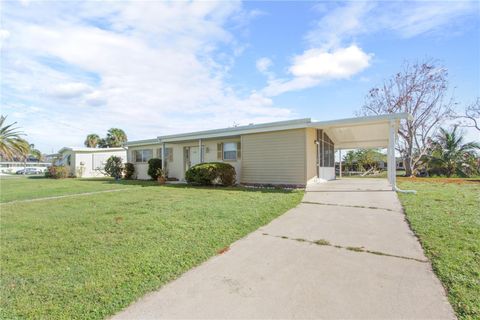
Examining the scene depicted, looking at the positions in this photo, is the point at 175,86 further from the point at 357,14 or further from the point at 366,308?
the point at 366,308

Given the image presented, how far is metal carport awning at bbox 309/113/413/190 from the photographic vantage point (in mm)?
9422

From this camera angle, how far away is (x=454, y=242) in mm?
4133

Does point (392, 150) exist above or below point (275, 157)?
above

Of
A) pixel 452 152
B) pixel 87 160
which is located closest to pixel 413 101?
pixel 452 152

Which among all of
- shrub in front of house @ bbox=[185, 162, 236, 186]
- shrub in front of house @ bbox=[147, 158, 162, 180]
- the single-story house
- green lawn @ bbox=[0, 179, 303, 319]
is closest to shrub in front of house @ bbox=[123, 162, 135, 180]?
shrub in front of house @ bbox=[147, 158, 162, 180]

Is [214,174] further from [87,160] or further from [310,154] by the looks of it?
[87,160]

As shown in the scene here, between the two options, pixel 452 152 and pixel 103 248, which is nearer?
pixel 103 248

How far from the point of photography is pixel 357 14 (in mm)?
8500

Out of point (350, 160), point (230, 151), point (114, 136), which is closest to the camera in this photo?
point (230, 151)

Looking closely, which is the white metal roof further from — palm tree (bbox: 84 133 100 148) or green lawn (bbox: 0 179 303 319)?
palm tree (bbox: 84 133 100 148)

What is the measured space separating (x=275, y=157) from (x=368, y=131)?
4873 millimetres

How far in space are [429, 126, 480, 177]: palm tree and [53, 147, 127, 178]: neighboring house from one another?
28.2 metres

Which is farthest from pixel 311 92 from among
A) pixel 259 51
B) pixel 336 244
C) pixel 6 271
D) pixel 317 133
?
pixel 6 271

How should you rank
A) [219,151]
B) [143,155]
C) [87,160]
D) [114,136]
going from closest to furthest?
1. [219,151]
2. [143,155]
3. [87,160]
4. [114,136]
